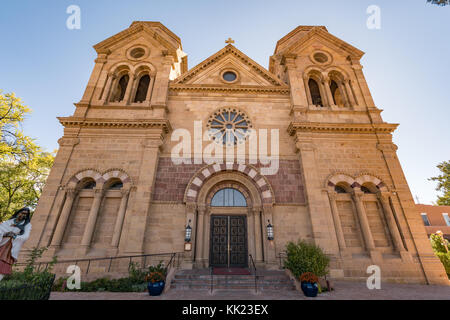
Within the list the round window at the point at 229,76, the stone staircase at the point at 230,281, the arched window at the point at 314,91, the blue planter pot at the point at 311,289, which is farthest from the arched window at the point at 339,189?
the round window at the point at 229,76

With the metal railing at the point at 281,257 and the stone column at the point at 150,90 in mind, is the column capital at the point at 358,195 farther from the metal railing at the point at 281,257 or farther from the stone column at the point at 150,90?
the stone column at the point at 150,90

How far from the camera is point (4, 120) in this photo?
16297 mm

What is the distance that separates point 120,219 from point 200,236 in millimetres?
4638

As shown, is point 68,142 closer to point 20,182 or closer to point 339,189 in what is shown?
point 20,182

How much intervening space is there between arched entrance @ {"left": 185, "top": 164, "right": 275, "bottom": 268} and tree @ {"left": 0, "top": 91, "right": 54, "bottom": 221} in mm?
15460

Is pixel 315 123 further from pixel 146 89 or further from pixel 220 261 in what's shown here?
pixel 146 89

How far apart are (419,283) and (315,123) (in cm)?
1012

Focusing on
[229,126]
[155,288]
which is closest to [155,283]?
[155,288]

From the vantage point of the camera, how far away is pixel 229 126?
591 inches

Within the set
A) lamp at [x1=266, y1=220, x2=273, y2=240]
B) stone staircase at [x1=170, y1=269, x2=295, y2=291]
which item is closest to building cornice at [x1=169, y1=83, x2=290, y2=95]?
lamp at [x1=266, y1=220, x2=273, y2=240]

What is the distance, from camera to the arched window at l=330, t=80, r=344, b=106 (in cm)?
1723

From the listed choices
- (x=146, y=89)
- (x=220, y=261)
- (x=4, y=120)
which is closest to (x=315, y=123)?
(x=220, y=261)

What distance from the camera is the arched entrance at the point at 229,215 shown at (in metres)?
11.6

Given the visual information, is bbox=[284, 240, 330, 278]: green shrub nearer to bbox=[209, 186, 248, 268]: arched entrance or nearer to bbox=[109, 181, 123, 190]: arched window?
bbox=[209, 186, 248, 268]: arched entrance
